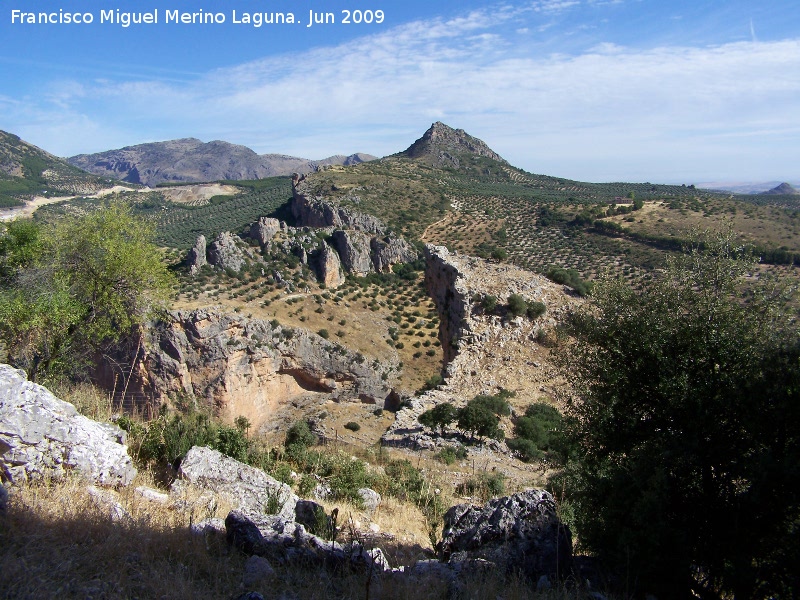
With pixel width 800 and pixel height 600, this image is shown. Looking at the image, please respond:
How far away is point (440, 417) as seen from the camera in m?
14.1

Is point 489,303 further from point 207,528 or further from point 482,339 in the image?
point 207,528

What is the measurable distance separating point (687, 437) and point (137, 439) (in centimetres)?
733

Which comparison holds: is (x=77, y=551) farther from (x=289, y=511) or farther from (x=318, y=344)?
(x=318, y=344)

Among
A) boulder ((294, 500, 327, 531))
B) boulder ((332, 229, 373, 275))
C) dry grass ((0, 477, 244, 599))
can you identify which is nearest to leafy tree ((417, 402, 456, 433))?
boulder ((294, 500, 327, 531))

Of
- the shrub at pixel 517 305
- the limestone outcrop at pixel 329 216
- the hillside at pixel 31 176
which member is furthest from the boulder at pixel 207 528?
the hillside at pixel 31 176

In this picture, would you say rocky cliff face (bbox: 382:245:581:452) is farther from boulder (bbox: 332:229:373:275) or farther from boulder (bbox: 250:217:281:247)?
boulder (bbox: 250:217:281:247)

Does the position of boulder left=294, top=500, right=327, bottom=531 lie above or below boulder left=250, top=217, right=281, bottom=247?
below

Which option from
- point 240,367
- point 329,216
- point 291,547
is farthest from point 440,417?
point 329,216

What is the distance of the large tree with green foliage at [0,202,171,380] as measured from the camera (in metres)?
9.38

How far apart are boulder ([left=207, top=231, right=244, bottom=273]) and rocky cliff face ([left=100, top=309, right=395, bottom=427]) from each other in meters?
9.25

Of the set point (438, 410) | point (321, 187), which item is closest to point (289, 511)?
point (438, 410)

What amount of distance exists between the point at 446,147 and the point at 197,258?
55.6 m

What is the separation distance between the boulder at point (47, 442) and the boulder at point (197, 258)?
92.0 feet

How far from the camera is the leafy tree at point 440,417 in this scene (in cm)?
1405
